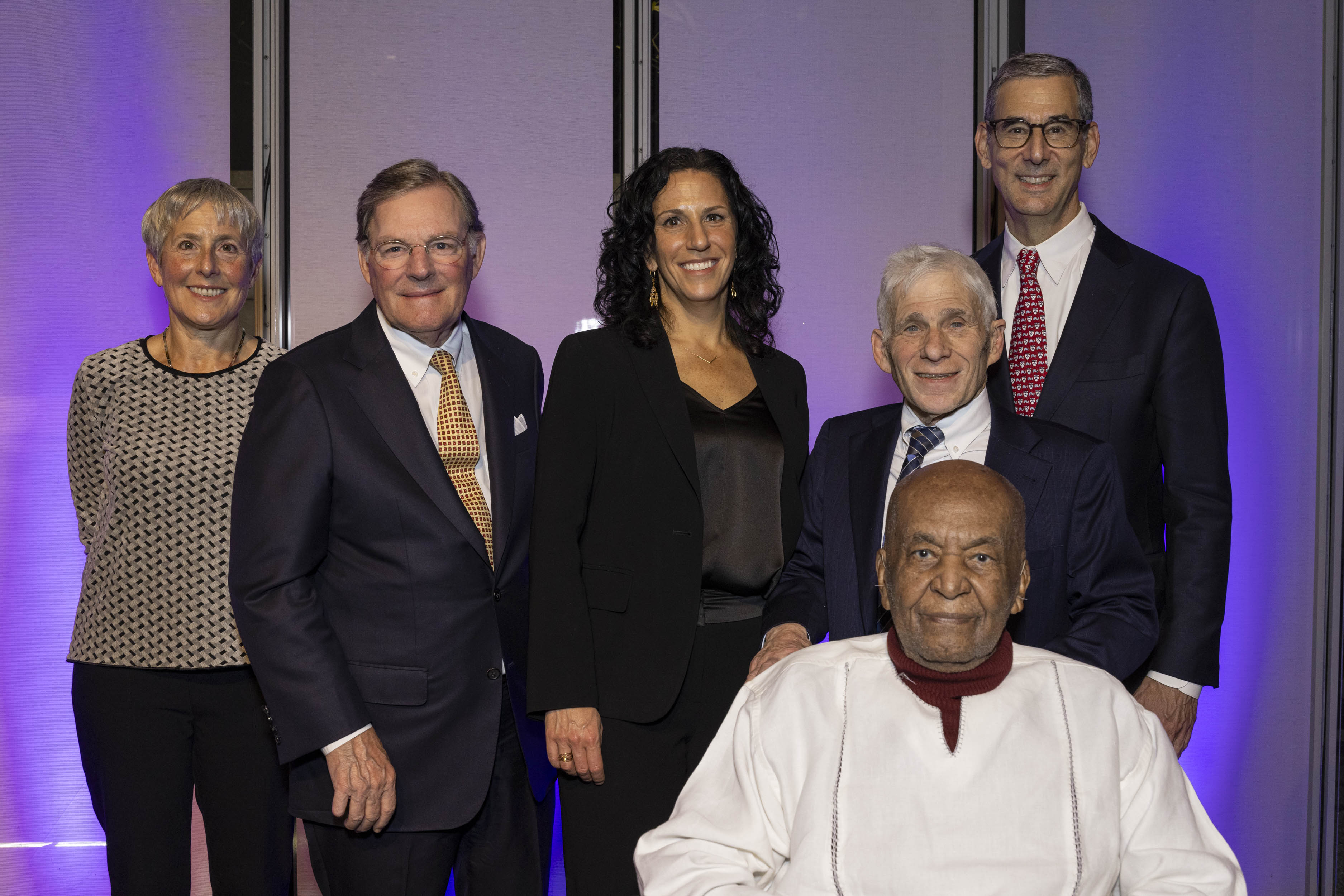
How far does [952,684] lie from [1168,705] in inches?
35.7

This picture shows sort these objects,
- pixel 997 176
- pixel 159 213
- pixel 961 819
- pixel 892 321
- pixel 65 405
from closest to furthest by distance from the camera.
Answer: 1. pixel 961 819
2. pixel 892 321
3. pixel 997 176
4. pixel 159 213
5. pixel 65 405

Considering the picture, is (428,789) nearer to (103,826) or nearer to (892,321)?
(103,826)

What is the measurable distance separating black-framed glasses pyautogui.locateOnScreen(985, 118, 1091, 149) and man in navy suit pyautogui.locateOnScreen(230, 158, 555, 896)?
129cm

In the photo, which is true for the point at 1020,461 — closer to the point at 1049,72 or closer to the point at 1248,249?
the point at 1049,72

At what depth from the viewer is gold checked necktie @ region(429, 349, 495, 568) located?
2477 millimetres

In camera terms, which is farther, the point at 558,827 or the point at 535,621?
the point at 558,827

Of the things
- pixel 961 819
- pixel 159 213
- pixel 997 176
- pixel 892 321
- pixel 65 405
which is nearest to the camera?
pixel 961 819

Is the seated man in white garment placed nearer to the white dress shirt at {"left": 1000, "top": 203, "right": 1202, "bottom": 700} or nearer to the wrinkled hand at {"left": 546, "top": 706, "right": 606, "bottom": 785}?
the wrinkled hand at {"left": 546, "top": 706, "right": 606, "bottom": 785}

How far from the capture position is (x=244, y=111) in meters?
3.95

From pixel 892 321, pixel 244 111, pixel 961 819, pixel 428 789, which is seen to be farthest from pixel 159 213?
pixel 961 819

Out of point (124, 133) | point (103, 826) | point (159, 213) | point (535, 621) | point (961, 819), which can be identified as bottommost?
point (103, 826)

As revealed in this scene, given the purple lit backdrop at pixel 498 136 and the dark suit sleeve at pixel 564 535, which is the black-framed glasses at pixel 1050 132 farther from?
the purple lit backdrop at pixel 498 136

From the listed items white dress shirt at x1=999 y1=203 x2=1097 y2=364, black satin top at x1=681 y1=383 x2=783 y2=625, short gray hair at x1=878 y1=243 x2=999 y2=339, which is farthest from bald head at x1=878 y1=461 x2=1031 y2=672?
white dress shirt at x1=999 y1=203 x2=1097 y2=364

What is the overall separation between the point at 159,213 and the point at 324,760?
1.55 meters
